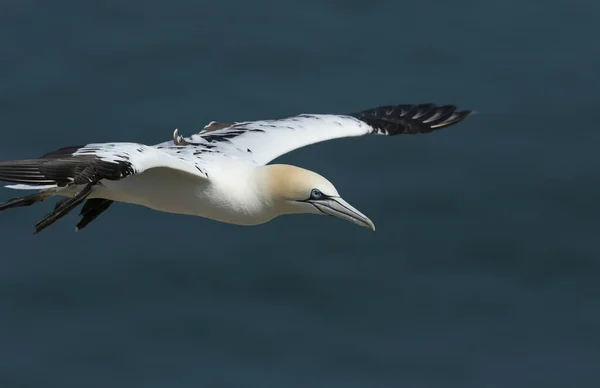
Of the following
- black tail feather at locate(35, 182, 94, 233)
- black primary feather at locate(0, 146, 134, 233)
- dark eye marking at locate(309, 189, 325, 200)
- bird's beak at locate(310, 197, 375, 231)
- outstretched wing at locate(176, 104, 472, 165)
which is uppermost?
outstretched wing at locate(176, 104, 472, 165)

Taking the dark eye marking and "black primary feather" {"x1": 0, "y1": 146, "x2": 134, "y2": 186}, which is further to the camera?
the dark eye marking

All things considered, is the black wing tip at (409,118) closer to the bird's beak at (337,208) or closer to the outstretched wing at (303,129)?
the outstretched wing at (303,129)

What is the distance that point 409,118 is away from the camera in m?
18.4

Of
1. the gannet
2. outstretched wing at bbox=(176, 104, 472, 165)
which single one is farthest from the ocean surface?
the gannet

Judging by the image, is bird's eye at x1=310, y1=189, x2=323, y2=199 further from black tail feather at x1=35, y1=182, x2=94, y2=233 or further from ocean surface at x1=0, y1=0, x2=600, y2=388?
ocean surface at x1=0, y1=0, x2=600, y2=388

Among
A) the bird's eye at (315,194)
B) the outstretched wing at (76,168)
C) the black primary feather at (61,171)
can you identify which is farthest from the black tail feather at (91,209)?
the black primary feather at (61,171)

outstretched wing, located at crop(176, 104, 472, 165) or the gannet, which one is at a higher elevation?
outstretched wing, located at crop(176, 104, 472, 165)

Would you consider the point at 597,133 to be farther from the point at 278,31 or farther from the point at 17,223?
the point at 17,223

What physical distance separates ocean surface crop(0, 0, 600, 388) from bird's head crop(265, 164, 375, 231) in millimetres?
7112

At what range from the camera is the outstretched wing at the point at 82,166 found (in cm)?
1342

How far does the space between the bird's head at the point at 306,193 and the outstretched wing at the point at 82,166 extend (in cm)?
134

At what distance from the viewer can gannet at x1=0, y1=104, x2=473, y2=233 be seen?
1356 cm

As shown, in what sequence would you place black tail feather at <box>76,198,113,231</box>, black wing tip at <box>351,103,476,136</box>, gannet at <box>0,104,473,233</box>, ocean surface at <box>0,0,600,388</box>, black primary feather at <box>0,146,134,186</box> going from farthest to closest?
ocean surface at <box>0,0,600,388</box> < black wing tip at <box>351,103,476,136</box> < black tail feather at <box>76,198,113,231</box> < gannet at <box>0,104,473,233</box> < black primary feather at <box>0,146,134,186</box>

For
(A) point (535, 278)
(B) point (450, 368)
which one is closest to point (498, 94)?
(A) point (535, 278)
